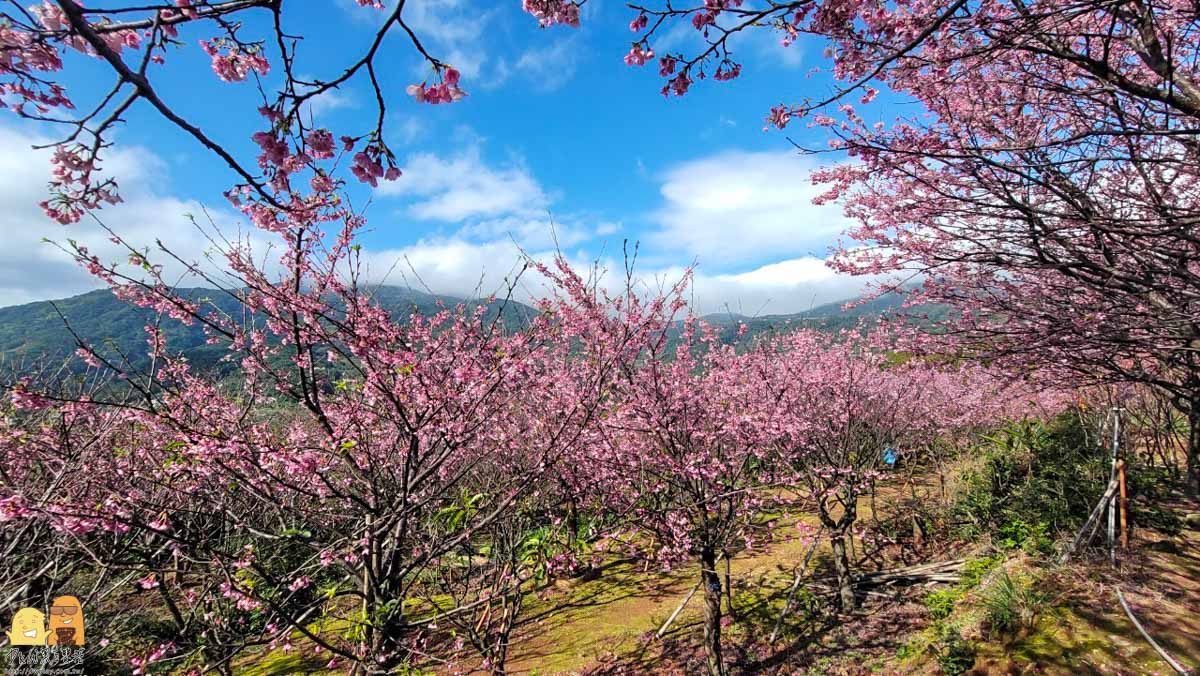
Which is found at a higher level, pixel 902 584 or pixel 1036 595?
pixel 1036 595

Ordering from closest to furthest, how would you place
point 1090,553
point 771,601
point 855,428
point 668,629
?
point 1090,553
point 668,629
point 771,601
point 855,428

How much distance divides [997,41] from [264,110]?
3652 millimetres

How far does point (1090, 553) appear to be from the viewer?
6.21 m

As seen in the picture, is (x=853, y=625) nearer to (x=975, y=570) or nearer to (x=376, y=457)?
(x=975, y=570)

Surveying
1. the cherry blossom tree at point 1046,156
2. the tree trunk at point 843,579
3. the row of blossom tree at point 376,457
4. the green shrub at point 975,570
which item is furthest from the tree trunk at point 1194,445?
the tree trunk at point 843,579

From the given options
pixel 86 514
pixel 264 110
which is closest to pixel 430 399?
pixel 86 514

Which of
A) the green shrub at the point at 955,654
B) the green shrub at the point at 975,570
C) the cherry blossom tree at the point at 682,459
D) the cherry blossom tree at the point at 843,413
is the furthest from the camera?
the cherry blossom tree at the point at 843,413

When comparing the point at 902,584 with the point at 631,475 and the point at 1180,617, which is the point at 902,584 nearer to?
the point at 1180,617

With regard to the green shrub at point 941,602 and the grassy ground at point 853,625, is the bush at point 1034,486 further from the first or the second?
the green shrub at point 941,602

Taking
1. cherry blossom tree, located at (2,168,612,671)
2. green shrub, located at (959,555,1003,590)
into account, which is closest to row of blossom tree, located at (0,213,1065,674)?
cherry blossom tree, located at (2,168,612,671)
